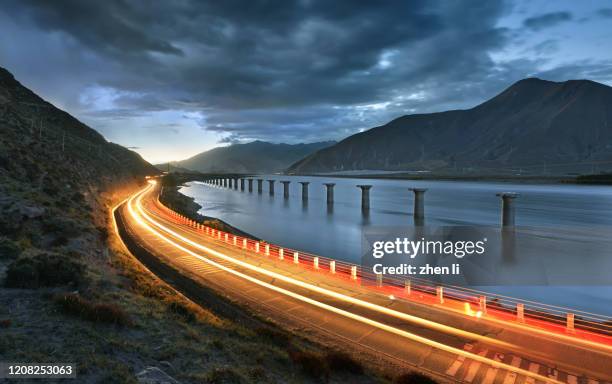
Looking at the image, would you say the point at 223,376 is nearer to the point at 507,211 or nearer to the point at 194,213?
the point at 507,211

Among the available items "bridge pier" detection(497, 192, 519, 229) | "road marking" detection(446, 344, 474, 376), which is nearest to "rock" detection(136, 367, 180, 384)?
"road marking" detection(446, 344, 474, 376)

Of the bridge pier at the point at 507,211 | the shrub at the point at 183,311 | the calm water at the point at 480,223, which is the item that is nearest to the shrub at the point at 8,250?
the shrub at the point at 183,311

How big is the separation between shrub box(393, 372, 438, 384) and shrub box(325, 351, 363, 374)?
1.19 m

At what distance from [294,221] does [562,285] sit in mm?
48127

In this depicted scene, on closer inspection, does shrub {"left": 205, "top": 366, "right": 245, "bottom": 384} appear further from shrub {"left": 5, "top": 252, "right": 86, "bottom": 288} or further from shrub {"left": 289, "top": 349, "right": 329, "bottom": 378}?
shrub {"left": 5, "top": 252, "right": 86, "bottom": 288}

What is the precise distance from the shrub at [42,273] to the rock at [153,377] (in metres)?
7.25

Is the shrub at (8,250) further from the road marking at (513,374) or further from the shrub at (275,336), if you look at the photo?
the road marking at (513,374)

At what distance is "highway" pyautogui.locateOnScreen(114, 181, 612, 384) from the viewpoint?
10.8m

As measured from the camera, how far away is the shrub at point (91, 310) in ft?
34.9

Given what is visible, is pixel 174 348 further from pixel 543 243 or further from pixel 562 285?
pixel 543 243

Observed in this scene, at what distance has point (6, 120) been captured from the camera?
2087 inches

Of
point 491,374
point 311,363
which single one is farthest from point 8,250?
point 491,374

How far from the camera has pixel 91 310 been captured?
10.8m

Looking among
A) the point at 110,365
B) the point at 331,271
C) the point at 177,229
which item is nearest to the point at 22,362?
the point at 110,365
